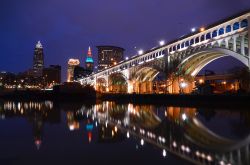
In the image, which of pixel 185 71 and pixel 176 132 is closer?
pixel 176 132

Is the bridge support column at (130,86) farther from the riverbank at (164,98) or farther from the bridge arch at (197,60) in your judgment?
the bridge arch at (197,60)

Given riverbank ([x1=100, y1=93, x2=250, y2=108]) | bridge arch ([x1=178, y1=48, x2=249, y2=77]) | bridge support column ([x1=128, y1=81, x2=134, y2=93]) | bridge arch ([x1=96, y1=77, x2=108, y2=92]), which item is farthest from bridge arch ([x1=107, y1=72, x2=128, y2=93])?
riverbank ([x1=100, y1=93, x2=250, y2=108])

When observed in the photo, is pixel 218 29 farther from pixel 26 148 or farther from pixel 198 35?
pixel 26 148

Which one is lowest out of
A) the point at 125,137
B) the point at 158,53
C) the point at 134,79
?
the point at 125,137

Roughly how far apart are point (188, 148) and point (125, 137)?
377 centimetres

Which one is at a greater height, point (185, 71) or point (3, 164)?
point (185, 71)

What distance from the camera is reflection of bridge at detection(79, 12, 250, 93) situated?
42.6 m

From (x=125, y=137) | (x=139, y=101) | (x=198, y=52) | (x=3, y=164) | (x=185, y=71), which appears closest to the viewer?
(x=3, y=164)

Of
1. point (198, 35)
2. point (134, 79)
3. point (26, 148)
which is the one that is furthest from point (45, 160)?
point (134, 79)

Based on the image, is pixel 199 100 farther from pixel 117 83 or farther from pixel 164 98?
pixel 117 83

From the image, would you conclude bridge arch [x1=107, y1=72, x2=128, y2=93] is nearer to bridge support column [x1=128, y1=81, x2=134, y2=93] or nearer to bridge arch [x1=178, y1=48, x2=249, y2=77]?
bridge support column [x1=128, y1=81, x2=134, y2=93]

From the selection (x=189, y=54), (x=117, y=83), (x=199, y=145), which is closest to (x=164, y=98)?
(x=189, y=54)

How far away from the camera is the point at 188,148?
10.2m

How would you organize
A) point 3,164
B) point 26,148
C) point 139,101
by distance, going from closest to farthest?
point 3,164 → point 26,148 → point 139,101
